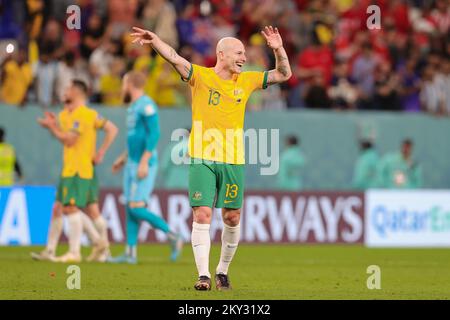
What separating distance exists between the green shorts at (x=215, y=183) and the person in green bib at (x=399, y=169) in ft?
42.8

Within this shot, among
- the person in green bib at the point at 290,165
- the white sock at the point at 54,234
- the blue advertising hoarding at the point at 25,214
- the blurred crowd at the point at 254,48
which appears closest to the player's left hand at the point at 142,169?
the white sock at the point at 54,234

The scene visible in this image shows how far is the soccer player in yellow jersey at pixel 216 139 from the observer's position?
39.3ft

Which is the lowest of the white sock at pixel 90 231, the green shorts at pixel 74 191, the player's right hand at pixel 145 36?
the white sock at pixel 90 231

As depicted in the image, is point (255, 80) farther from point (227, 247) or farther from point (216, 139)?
point (227, 247)

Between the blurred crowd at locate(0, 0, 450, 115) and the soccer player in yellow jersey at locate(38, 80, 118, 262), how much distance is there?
17.6ft

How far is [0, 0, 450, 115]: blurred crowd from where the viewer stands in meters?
22.8

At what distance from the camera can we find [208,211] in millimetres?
12047

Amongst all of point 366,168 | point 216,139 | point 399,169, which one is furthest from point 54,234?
point 399,169

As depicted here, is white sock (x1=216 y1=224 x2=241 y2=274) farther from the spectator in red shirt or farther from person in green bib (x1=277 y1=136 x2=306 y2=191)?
the spectator in red shirt

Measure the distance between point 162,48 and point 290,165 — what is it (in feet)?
41.9

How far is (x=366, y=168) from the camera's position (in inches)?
968

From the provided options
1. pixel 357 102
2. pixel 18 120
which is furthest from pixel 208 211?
pixel 357 102

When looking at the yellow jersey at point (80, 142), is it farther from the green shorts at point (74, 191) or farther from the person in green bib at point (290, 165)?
the person in green bib at point (290, 165)

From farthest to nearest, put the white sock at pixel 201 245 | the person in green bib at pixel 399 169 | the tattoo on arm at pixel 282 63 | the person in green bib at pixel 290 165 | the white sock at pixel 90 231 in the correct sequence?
1. the person in green bib at pixel 399 169
2. the person in green bib at pixel 290 165
3. the white sock at pixel 90 231
4. the tattoo on arm at pixel 282 63
5. the white sock at pixel 201 245
